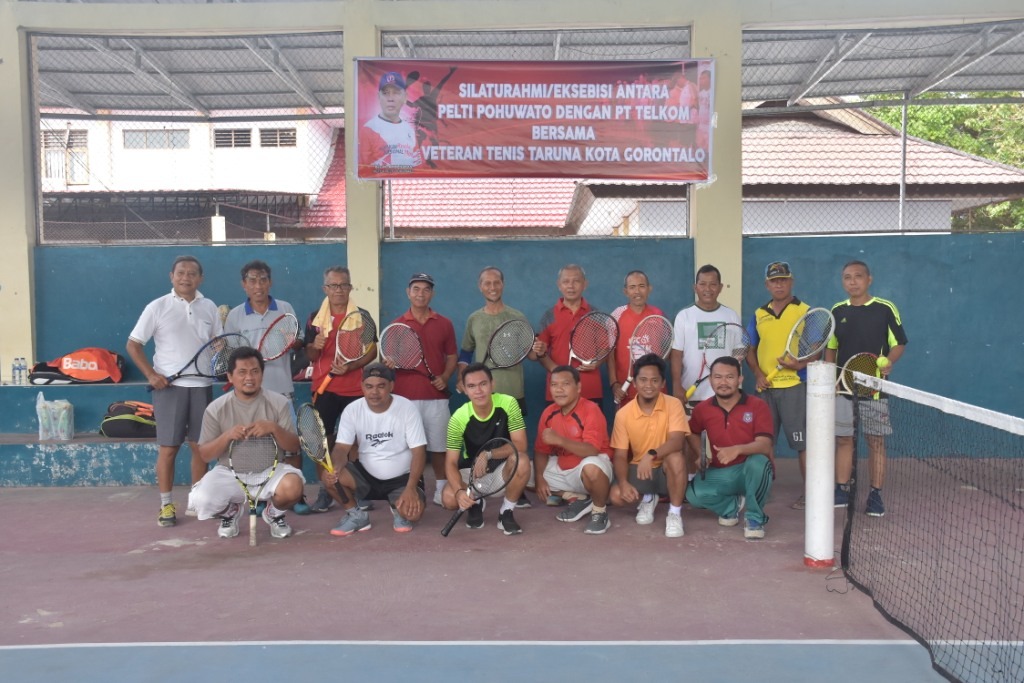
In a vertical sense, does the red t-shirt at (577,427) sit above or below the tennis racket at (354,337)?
below

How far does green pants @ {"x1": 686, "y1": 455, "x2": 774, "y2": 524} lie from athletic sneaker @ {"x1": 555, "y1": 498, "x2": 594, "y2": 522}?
0.67 metres

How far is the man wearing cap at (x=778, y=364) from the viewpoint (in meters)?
6.46

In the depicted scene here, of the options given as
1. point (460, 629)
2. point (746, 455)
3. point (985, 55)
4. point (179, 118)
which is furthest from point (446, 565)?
point (985, 55)

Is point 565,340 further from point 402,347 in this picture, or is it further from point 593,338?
point 402,347

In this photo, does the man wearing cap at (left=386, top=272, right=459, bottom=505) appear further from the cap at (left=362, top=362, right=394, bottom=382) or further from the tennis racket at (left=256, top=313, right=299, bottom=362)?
the tennis racket at (left=256, top=313, right=299, bottom=362)

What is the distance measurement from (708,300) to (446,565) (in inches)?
110

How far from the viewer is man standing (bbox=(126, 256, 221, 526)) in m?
6.29

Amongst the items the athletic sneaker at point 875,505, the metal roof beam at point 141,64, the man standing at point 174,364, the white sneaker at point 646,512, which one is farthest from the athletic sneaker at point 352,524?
the metal roof beam at point 141,64

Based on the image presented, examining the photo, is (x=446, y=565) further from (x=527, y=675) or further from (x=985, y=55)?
(x=985, y=55)

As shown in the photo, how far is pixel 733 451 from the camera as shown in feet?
19.2

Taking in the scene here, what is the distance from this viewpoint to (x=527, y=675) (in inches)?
147

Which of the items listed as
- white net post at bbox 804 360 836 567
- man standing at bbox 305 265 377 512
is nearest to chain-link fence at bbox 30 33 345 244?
man standing at bbox 305 265 377 512

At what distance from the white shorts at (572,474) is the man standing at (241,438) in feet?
5.48

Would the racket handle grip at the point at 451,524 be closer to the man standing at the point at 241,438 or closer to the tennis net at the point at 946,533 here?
the man standing at the point at 241,438
